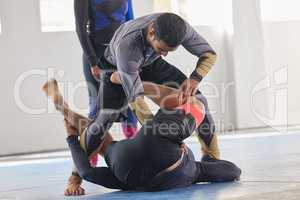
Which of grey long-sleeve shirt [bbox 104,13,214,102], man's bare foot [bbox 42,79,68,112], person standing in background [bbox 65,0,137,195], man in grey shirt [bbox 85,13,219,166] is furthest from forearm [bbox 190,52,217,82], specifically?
man's bare foot [bbox 42,79,68,112]

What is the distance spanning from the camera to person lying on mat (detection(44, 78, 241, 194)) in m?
2.86

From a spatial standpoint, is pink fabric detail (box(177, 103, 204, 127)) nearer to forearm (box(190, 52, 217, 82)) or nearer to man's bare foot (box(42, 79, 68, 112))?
forearm (box(190, 52, 217, 82))

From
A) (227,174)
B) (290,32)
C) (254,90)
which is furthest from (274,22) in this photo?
(227,174)

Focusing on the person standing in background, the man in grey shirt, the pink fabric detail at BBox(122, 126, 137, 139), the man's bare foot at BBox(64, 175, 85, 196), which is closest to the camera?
the man in grey shirt

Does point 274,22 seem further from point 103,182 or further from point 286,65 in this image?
point 103,182

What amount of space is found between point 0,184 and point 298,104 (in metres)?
4.74

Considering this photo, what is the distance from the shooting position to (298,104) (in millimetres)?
7527

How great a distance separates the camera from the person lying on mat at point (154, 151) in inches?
112

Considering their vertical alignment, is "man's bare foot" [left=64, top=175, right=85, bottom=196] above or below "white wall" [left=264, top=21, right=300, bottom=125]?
below

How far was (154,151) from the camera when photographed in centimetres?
285

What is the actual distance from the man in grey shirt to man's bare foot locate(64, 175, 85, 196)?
0.19 m

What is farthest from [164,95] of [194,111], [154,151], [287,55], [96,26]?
[287,55]

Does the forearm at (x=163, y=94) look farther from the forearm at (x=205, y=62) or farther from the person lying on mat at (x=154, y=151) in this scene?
the forearm at (x=205, y=62)

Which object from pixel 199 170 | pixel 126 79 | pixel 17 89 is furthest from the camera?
pixel 17 89
